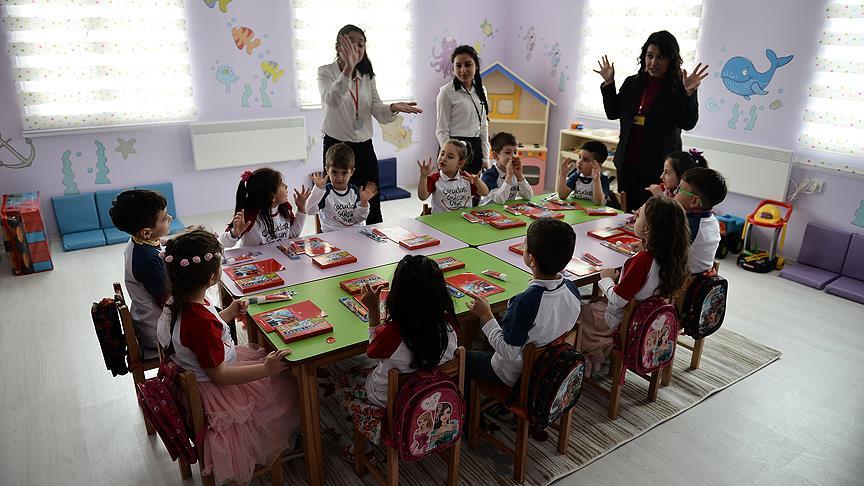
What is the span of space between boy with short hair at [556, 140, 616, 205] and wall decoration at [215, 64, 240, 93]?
334cm

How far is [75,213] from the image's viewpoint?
4.99 m

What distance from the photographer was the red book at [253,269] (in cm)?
254

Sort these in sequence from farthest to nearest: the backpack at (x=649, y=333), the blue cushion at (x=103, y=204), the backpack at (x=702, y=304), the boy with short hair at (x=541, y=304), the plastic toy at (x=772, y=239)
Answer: the blue cushion at (x=103, y=204)
the plastic toy at (x=772, y=239)
the backpack at (x=702, y=304)
the backpack at (x=649, y=333)
the boy with short hair at (x=541, y=304)

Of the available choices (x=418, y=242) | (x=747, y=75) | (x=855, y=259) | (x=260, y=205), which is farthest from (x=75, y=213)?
(x=855, y=259)

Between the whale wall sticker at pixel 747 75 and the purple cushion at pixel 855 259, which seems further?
the whale wall sticker at pixel 747 75

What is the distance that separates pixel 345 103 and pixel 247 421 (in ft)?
8.11

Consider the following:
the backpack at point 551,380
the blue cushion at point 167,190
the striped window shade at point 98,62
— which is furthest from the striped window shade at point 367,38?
the backpack at point 551,380

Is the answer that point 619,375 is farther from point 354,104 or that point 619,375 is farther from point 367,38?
point 367,38

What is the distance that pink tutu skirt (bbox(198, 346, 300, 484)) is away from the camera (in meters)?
1.97

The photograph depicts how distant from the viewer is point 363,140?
4.12 metres

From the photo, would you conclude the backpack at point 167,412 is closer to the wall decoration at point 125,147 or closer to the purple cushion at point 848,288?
the wall decoration at point 125,147

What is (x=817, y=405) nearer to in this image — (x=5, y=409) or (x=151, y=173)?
(x=5, y=409)

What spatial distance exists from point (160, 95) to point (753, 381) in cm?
510

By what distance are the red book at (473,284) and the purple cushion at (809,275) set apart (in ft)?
Answer: 10.3
